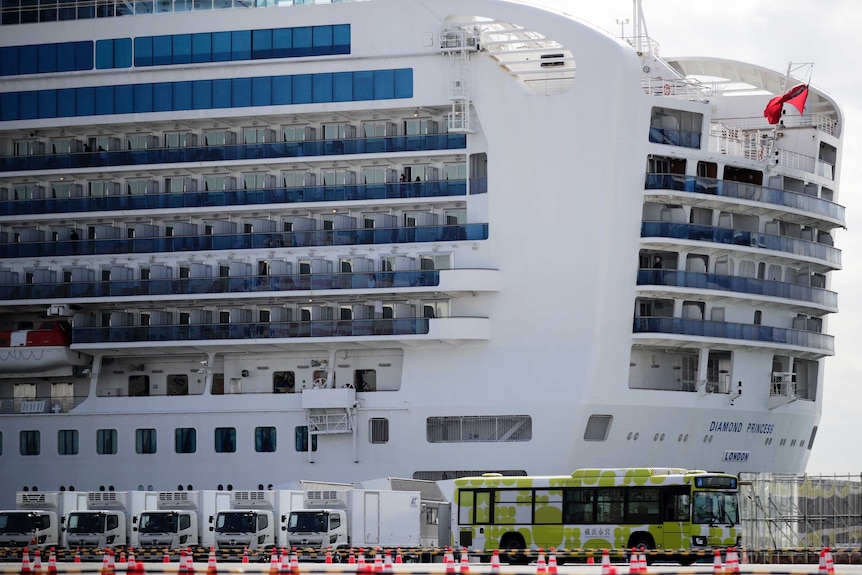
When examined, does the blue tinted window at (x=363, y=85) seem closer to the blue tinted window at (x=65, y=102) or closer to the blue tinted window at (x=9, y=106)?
the blue tinted window at (x=65, y=102)

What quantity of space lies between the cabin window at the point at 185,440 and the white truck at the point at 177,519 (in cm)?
1074

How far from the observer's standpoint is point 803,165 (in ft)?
226

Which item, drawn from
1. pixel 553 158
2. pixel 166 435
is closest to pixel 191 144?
pixel 166 435

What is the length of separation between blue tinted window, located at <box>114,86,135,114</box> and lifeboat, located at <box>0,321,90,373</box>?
974cm

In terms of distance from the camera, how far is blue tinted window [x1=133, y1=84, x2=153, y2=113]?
227ft

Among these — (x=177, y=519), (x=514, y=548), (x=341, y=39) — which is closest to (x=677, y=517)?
(x=514, y=548)

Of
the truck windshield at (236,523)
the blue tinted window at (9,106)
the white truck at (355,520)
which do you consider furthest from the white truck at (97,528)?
the blue tinted window at (9,106)

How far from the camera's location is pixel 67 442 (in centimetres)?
6875

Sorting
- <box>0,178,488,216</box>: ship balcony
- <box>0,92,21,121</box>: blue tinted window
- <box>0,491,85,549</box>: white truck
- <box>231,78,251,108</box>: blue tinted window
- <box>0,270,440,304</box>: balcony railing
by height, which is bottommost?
<box>0,491,85,549</box>: white truck

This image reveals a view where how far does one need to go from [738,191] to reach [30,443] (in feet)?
103

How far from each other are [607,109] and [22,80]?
86.7ft

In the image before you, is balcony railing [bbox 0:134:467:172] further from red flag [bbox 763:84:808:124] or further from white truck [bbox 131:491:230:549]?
white truck [bbox 131:491:230:549]

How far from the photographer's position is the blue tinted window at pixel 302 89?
219 ft

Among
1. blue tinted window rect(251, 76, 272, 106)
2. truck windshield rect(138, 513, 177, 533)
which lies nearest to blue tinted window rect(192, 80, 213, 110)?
blue tinted window rect(251, 76, 272, 106)
